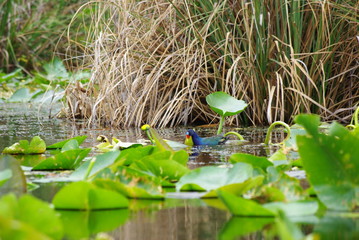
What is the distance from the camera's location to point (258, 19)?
4.13 meters

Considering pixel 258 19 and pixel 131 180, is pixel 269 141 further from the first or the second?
pixel 131 180

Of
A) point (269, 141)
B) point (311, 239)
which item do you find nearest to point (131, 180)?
point (311, 239)

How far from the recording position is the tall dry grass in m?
4.14

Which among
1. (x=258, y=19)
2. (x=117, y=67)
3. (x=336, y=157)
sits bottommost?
(x=336, y=157)

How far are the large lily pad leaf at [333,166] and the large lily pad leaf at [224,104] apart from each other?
162 centimetres

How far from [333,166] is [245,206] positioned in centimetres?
27

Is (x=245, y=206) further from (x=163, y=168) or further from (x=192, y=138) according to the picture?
(x=192, y=138)

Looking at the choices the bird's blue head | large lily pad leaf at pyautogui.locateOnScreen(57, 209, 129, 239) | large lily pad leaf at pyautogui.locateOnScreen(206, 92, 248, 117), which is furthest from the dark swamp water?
large lily pad leaf at pyautogui.locateOnScreen(206, 92, 248, 117)

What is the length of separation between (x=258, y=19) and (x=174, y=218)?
8.24 ft

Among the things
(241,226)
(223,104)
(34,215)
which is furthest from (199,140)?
(34,215)

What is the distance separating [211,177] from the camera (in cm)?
212

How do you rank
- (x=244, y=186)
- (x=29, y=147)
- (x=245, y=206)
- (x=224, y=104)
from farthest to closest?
(x=224, y=104) < (x=29, y=147) < (x=244, y=186) < (x=245, y=206)

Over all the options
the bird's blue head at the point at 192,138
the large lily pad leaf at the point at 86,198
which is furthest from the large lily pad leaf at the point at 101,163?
the bird's blue head at the point at 192,138

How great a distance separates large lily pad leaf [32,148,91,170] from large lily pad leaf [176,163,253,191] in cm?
60
